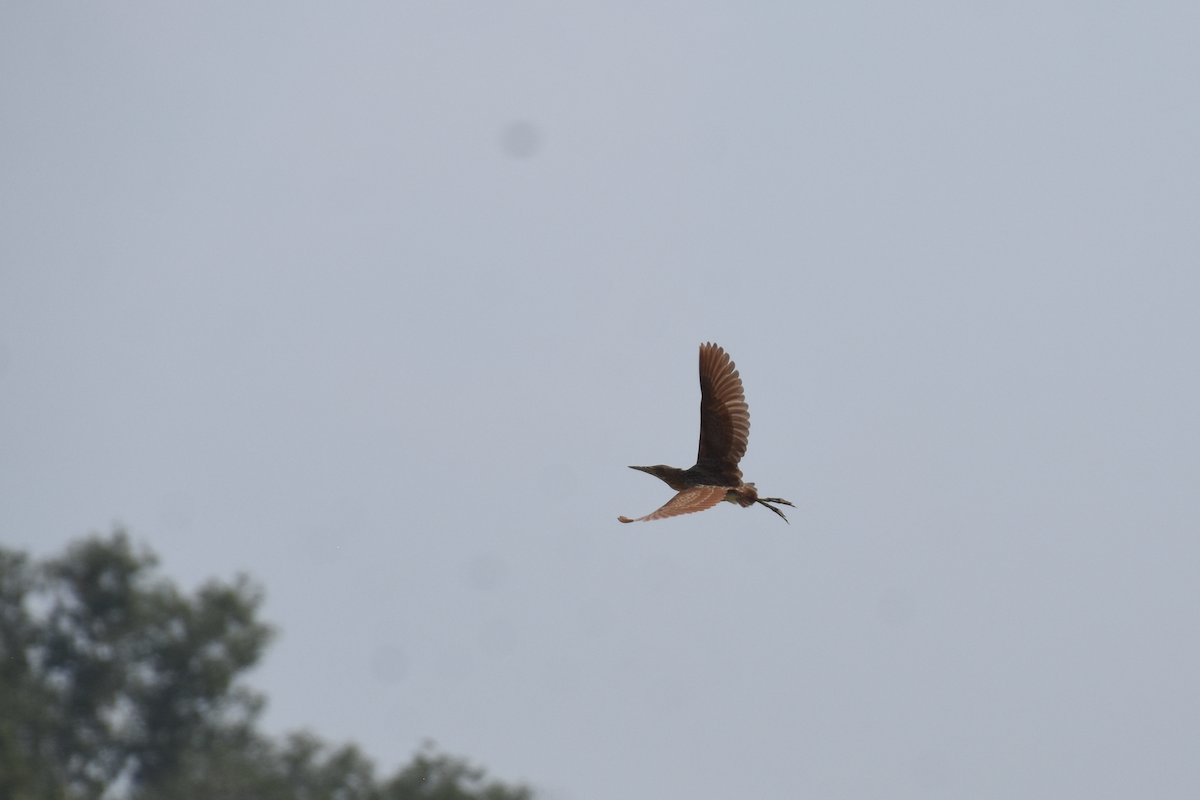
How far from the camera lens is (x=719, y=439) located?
15.7 m

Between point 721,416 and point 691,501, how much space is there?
105 inches

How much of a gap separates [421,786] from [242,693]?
617 inches

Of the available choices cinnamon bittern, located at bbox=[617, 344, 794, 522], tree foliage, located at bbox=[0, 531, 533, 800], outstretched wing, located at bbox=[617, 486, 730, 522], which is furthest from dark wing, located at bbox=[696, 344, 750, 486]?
tree foliage, located at bbox=[0, 531, 533, 800]

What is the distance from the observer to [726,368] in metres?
16.2

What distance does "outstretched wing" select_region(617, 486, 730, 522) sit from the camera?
12.3m

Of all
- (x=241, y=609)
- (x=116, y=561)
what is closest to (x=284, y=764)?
(x=241, y=609)

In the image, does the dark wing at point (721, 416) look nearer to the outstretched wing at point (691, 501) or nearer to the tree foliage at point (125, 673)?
the outstretched wing at point (691, 501)

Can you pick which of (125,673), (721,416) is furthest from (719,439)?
(125,673)

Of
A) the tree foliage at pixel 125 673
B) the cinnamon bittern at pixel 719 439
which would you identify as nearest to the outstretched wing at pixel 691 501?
the cinnamon bittern at pixel 719 439

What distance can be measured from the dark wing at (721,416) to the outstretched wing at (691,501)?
3.43ft

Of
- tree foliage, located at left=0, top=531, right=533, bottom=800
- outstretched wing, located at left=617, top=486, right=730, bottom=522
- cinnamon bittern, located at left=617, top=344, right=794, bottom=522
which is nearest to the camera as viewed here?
outstretched wing, located at left=617, top=486, right=730, bottom=522

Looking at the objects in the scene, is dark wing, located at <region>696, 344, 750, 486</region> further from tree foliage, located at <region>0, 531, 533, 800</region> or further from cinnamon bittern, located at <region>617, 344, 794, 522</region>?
tree foliage, located at <region>0, 531, 533, 800</region>

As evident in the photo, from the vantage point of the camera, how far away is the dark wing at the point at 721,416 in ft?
51.2

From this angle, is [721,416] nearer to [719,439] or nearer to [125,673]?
[719,439]
